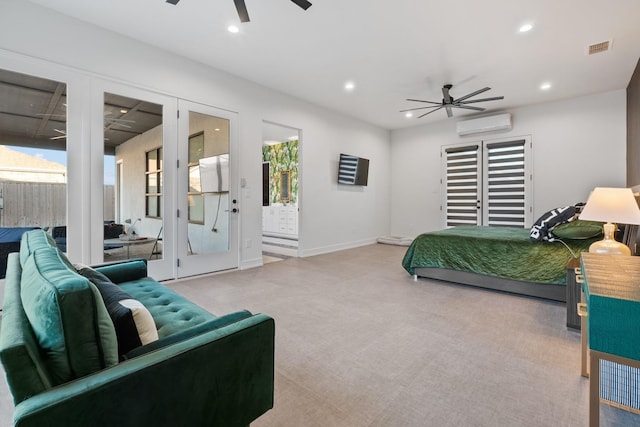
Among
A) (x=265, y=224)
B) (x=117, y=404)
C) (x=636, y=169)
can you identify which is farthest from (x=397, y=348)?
(x=265, y=224)

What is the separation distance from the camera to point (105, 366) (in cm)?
92

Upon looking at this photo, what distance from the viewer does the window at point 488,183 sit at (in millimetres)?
6168

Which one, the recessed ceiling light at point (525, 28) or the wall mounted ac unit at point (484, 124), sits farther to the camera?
the wall mounted ac unit at point (484, 124)

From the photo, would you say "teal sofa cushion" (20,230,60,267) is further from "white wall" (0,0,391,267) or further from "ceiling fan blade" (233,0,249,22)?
"ceiling fan blade" (233,0,249,22)

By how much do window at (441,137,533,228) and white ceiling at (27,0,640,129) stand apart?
137cm

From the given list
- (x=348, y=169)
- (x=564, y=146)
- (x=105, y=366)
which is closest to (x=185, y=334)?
(x=105, y=366)

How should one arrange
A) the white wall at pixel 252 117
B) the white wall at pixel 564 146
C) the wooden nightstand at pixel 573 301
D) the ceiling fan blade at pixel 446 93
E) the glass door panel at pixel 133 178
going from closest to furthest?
1. the wooden nightstand at pixel 573 301
2. the white wall at pixel 252 117
3. the glass door panel at pixel 133 178
4. the ceiling fan blade at pixel 446 93
5. the white wall at pixel 564 146

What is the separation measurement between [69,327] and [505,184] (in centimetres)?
719

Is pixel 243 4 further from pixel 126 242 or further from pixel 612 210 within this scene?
pixel 612 210

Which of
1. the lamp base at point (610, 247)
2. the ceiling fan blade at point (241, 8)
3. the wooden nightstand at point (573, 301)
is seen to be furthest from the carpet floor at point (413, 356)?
the ceiling fan blade at point (241, 8)

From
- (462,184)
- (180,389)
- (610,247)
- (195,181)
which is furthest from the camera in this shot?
(462,184)

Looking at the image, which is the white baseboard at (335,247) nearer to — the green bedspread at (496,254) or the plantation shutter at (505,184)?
the green bedspread at (496,254)

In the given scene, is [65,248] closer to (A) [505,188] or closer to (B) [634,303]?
(B) [634,303]

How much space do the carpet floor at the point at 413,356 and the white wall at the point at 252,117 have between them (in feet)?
6.57
